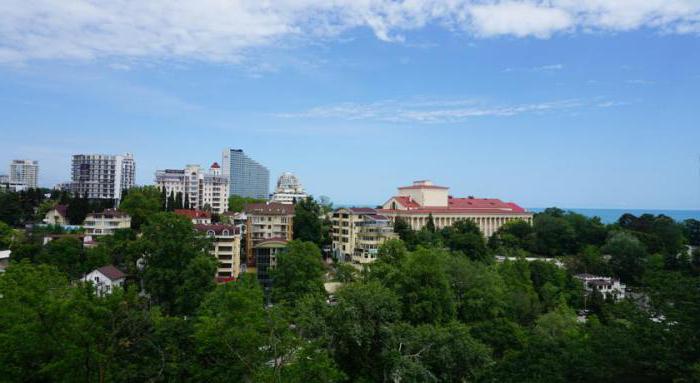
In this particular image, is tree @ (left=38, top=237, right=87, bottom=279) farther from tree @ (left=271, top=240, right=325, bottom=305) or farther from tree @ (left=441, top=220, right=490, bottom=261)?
tree @ (left=441, top=220, right=490, bottom=261)

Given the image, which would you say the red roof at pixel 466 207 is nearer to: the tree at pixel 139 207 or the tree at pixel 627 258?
the tree at pixel 627 258

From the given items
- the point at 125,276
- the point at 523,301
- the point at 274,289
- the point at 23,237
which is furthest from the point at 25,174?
the point at 523,301

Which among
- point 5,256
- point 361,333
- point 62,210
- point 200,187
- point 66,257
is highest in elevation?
point 200,187

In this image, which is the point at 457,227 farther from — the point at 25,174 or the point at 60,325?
the point at 25,174

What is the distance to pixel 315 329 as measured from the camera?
651 inches

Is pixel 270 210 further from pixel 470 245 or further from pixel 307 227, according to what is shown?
pixel 470 245

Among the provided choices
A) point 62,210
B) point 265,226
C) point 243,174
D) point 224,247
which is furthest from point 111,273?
point 243,174

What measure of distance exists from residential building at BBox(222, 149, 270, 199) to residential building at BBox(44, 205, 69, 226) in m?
71.2

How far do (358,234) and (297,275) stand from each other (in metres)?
16.2

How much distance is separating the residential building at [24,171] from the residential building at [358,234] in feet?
293

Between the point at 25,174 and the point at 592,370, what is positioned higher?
the point at 25,174

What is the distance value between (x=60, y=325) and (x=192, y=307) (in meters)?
14.3

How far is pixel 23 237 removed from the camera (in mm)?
41906

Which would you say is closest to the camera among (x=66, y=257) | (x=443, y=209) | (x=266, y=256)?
(x=66, y=257)
